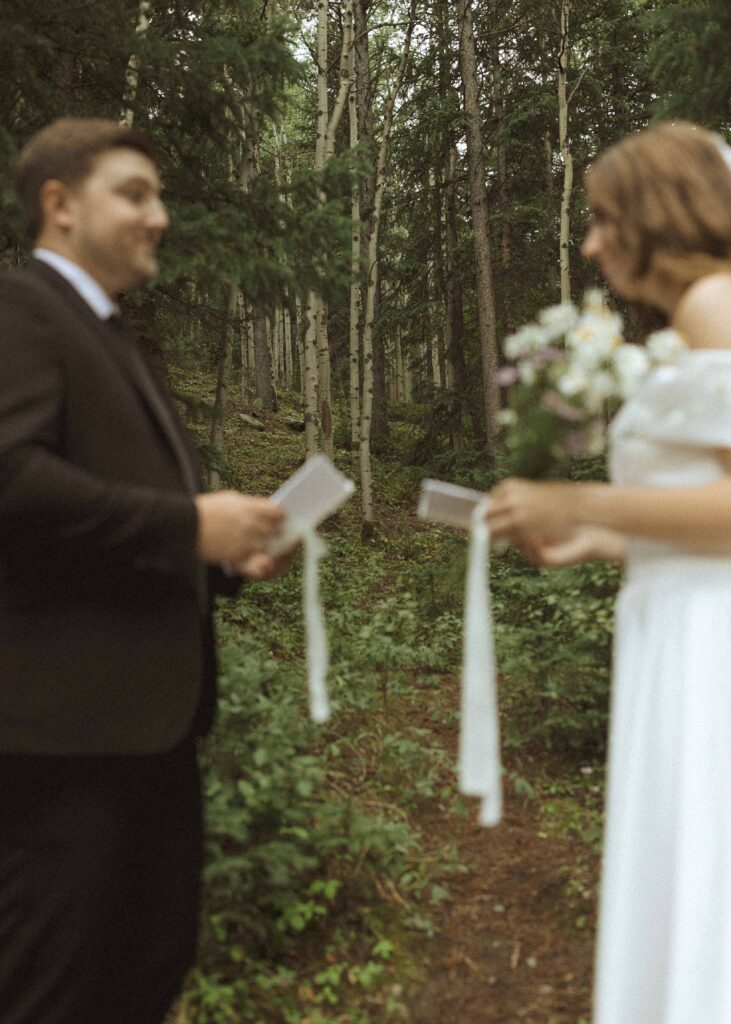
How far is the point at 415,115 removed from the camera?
19.0 metres

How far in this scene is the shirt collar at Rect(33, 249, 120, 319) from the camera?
2.22 metres

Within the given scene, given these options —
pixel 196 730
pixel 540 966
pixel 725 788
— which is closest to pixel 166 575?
pixel 196 730

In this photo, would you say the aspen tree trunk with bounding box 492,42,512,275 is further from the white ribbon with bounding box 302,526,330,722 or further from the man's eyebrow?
the white ribbon with bounding box 302,526,330,722

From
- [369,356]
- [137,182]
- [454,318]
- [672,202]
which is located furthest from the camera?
[454,318]

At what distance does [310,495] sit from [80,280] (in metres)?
0.82

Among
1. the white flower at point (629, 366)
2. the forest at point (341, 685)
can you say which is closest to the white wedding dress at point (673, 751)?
the white flower at point (629, 366)

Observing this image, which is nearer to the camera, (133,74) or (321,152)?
(133,74)

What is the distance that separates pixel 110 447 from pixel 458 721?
4.85 m

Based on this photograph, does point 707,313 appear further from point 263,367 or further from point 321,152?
point 263,367

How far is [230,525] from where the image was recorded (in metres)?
2.10

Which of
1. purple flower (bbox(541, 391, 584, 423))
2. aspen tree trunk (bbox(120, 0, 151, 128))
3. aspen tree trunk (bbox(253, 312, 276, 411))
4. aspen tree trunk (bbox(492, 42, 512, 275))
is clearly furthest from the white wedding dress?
aspen tree trunk (bbox(253, 312, 276, 411))

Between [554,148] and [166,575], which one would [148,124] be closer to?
[166,575]

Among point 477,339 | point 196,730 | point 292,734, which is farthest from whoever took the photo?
point 477,339

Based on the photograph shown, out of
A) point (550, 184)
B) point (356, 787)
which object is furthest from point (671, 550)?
point (550, 184)
